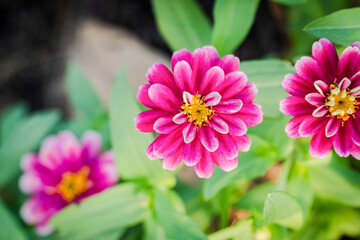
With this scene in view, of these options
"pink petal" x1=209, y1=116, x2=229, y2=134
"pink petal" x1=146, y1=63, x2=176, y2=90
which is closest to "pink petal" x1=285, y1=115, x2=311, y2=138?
"pink petal" x1=209, y1=116, x2=229, y2=134

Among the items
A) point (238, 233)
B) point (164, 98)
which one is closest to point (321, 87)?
point (164, 98)

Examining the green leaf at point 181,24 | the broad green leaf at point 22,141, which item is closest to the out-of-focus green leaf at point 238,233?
the green leaf at point 181,24

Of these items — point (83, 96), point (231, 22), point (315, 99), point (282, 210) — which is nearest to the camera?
point (315, 99)

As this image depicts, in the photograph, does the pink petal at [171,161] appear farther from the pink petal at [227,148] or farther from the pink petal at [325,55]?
the pink petal at [325,55]

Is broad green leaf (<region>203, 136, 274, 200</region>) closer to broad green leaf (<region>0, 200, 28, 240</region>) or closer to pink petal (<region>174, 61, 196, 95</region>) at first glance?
pink petal (<region>174, 61, 196, 95</region>)

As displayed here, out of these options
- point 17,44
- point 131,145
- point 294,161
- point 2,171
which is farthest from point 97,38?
point 294,161

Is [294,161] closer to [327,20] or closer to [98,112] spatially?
[327,20]

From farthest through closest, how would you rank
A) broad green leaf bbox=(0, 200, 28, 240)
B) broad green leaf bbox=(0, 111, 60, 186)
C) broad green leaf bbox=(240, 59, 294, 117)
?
broad green leaf bbox=(0, 111, 60, 186)
broad green leaf bbox=(0, 200, 28, 240)
broad green leaf bbox=(240, 59, 294, 117)

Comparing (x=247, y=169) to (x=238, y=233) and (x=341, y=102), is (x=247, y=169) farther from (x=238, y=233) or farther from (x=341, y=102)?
(x=341, y=102)
